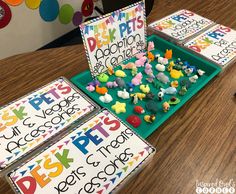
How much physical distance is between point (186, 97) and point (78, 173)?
489mm

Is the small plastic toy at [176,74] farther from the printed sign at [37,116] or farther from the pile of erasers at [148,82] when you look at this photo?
the printed sign at [37,116]

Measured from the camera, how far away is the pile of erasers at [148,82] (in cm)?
85

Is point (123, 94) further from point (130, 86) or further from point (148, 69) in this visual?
point (148, 69)

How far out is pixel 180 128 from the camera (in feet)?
2.62

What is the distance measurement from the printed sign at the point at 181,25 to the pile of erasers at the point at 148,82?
0.11m

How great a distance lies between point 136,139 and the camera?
27.2 inches

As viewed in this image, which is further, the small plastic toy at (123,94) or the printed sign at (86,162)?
the small plastic toy at (123,94)

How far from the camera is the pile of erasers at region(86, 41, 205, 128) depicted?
85 centimetres

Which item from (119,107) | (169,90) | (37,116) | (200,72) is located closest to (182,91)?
(169,90)

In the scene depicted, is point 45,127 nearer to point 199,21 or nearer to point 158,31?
point 158,31

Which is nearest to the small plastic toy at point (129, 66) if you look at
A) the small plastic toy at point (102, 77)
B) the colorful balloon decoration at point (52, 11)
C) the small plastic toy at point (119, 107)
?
the small plastic toy at point (102, 77)

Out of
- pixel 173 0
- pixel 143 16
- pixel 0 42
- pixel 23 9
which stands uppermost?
pixel 143 16

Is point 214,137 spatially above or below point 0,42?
above

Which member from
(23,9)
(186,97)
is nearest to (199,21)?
(186,97)
